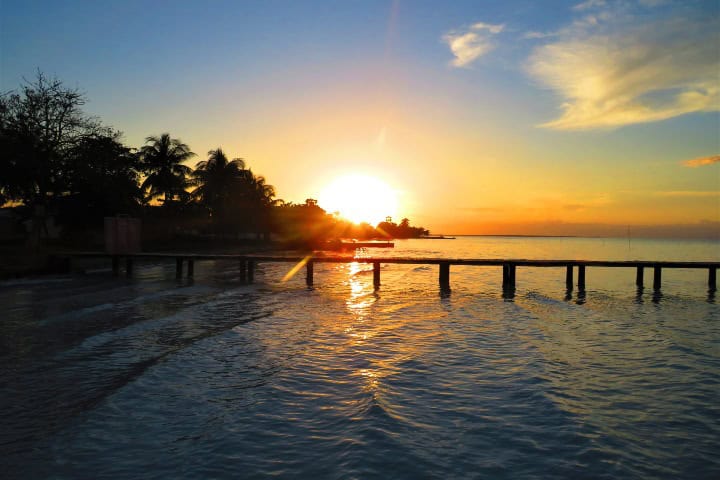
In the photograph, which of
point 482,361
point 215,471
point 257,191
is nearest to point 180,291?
point 482,361

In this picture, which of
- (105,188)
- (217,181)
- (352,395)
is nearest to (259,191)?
(217,181)

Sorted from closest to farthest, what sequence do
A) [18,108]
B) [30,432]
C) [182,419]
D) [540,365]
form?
1. [30,432]
2. [182,419]
3. [540,365]
4. [18,108]

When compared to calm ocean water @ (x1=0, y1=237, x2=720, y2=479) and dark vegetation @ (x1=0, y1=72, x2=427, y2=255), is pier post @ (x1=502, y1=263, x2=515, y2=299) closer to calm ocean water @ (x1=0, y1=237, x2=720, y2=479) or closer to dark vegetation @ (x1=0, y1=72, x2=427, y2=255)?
calm ocean water @ (x1=0, y1=237, x2=720, y2=479)

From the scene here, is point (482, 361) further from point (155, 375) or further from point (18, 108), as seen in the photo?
point (18, 108)

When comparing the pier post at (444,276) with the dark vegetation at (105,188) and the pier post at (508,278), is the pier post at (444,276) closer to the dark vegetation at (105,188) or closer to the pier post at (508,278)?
the pier post at (508,278)

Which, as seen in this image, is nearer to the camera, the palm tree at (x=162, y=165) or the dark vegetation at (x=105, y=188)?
the dark vegetation at (x=105, y=188)

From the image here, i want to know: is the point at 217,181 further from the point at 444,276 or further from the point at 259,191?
the point at 444,276

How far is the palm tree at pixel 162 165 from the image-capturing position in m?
48.0

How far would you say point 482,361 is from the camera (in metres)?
9.21

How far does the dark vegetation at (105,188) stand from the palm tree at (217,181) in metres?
0.12

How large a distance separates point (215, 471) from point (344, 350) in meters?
5.38

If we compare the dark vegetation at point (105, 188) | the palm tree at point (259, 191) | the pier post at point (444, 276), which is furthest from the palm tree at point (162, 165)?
the pier post at point (444, 276)

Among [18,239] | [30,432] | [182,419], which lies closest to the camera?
[30,432]

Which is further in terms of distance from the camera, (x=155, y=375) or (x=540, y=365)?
(x=540, y=365)
